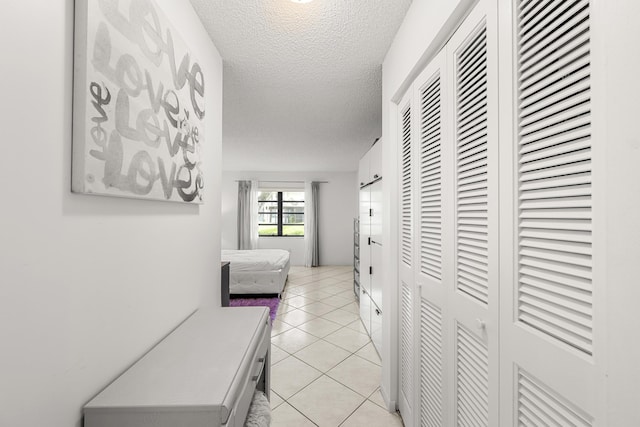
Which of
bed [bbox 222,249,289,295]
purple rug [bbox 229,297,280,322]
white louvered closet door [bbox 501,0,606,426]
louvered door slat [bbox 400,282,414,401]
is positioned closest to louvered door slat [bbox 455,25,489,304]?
white louvered closet door [bbox 501,0,606,426]

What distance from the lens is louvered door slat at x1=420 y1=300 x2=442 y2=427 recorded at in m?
1.31

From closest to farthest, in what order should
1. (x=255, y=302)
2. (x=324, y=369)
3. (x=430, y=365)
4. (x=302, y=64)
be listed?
(x=430, y=365) → (x=302, y=64) → (x=324, y=369) → (x=255, y=302)

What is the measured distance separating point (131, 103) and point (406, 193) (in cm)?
143

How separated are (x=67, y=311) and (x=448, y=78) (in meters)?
1.58

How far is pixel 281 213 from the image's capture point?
727 cm

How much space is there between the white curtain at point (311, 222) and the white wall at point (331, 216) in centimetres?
20

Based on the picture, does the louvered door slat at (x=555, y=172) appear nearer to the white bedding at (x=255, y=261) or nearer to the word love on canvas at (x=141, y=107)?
the word love on canvas at (x=141, y=107)

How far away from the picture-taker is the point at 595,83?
0.57 meters

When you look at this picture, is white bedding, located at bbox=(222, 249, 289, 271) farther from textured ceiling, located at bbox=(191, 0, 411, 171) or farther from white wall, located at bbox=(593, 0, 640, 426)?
white wall, located at bbox=(593, 0, 640, 426)

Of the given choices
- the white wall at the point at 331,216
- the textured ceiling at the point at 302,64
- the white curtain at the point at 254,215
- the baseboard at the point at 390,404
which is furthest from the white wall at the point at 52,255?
the white wall at the point at 331,216

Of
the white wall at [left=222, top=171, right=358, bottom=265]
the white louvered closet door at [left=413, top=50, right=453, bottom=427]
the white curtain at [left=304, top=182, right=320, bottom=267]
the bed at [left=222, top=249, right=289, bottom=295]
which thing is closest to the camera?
the white louvered closet door at [left=413, top=50, right=453, bottom=427]

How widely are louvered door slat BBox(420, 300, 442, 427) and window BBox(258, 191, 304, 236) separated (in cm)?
589

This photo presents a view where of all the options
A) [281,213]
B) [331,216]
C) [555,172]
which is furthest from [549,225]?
[281,213]

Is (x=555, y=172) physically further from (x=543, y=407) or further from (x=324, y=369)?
(x=324, y=369)
